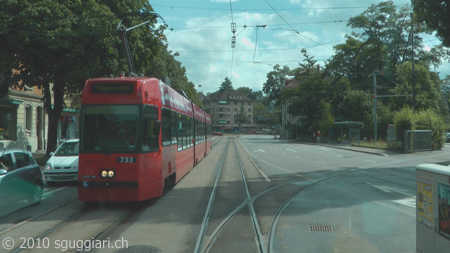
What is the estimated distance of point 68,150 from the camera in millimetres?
14578

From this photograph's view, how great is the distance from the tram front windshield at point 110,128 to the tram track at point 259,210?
2.38 metres

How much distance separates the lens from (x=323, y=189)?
12133 mm

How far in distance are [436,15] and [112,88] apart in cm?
1469

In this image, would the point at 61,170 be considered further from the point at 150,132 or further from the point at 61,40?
the point at 61,40

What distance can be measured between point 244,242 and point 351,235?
182 cm

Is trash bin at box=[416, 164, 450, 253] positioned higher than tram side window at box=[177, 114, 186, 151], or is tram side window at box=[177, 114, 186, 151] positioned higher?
tram side window at box=[177, 114, 186, 151]

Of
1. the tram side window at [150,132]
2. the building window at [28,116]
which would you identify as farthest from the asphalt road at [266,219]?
the building window at [28,116]

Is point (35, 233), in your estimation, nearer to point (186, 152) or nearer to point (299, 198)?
point (299, 198)

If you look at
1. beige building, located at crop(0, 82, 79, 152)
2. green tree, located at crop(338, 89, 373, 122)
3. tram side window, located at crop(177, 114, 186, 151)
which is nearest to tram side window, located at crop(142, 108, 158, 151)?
tram side window, located at crop(177, 114, 186, 151)

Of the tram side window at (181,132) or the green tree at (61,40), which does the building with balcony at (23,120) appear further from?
the tram side window at (181,132)

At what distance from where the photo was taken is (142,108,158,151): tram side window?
29.1ft

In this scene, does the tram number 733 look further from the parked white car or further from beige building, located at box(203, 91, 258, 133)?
beige building, located at box(203, 91, 258, 133)

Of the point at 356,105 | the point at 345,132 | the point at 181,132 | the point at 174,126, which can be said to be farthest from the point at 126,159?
the point at 356,105

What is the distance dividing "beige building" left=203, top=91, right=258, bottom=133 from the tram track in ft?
422
